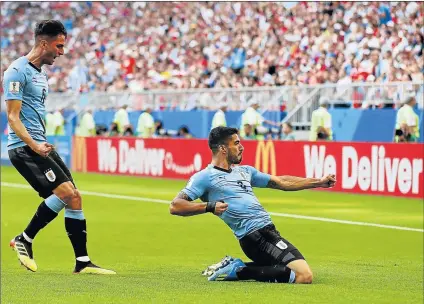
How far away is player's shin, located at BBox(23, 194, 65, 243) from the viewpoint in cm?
1052

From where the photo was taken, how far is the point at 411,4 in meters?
31.7

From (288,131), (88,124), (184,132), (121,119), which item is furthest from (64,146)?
(288,131)

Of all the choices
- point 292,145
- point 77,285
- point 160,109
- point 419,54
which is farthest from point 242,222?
point 160,109

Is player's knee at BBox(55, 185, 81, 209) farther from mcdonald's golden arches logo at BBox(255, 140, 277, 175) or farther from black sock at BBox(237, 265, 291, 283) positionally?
mcdonald's golden arches logo at BBox(255, 140, 277, 175)

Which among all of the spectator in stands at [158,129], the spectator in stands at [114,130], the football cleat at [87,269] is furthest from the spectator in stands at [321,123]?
the football cleat at [87,269]

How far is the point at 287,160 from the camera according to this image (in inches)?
1104

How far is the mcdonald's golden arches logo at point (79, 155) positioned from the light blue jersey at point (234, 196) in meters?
27.5

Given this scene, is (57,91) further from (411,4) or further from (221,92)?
(411,4)

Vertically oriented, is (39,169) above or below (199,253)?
above

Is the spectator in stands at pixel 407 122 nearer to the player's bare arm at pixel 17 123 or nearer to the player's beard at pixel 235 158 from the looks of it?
the player's beard at pixel 235 158

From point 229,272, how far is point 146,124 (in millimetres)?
28303

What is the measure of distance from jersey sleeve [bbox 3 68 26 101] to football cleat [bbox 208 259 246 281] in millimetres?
2398

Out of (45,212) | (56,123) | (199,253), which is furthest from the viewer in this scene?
(56,123)

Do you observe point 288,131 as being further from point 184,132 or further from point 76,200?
point 76,200
